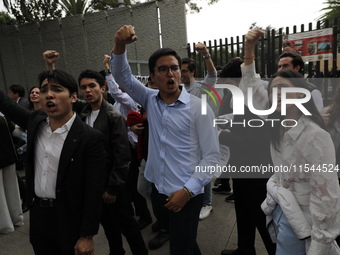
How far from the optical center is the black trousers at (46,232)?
1.68 metres

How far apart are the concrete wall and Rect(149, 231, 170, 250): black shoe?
21.3 ft

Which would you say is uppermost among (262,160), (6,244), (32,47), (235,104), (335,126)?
(32,47)

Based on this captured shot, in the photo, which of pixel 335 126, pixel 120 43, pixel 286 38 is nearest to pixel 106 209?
pixel 120 43

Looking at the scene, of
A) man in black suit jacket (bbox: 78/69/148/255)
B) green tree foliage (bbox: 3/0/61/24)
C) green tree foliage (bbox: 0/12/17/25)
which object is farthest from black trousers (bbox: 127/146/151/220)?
green tree foliage (bbox: 0/12/17/25)

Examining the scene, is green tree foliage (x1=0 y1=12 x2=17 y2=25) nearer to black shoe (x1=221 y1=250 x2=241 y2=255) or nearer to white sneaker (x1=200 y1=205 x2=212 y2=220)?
white sneaker (x1=200 y1=205 x2=212 y2=220)

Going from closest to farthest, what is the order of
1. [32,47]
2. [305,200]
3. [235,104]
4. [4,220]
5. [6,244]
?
1. [305,200]
2. [235,104]
3. [6,244]
4. [4,220]
5. [32,47]

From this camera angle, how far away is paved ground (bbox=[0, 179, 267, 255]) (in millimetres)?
2746

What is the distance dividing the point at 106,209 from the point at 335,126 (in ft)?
6.67

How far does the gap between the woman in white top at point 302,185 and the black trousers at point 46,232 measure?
1.30 metres

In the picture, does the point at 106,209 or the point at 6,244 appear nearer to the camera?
the point at 106,209

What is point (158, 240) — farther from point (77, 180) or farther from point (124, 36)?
point (124, 36)

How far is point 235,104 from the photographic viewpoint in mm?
2219

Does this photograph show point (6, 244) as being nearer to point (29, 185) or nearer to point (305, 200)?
point (29, 185)

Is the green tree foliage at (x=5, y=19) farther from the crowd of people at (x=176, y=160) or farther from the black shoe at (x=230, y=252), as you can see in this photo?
the black shoe at (x=230, y=252)
